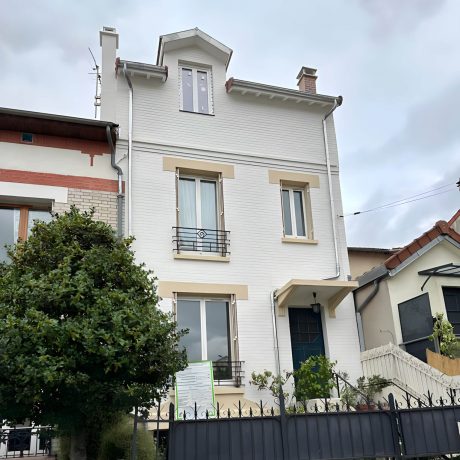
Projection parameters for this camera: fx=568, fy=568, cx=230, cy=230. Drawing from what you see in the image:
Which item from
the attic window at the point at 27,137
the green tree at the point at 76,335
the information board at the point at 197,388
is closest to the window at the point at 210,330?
the information board at the point at 197,388

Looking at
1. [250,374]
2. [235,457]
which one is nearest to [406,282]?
[250,374]

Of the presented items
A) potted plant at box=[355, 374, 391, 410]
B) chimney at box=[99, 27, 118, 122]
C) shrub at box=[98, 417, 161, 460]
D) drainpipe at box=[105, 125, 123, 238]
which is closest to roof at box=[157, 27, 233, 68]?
chimney at box=[99, 27, 118, 122]

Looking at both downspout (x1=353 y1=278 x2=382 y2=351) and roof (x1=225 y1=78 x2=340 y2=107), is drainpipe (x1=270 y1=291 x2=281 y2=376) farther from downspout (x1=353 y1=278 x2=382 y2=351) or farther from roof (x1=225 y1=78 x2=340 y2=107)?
roof (x1=225 y1=78 x2=340 y2=107)

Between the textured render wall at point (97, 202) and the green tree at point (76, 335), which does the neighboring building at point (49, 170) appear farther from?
the green tree at point (76, 335)

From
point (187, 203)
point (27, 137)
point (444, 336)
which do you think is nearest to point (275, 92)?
point (187, 203)

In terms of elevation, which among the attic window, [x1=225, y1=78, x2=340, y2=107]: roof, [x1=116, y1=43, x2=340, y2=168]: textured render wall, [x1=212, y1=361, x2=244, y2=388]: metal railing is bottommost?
[x1=212, y1=361, x2=244, y2=388]: metal railing

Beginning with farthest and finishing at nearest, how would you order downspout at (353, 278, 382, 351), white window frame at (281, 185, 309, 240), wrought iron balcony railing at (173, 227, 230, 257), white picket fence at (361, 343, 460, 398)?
downspout at (353, 278, 382, 351)
white window frame at (281, 185, 309, 240)
wrought iron balcony railing at (173, 227, 230, 257)
white picket fence at (361, 343, 460, 398)

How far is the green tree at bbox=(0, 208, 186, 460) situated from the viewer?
269 inches

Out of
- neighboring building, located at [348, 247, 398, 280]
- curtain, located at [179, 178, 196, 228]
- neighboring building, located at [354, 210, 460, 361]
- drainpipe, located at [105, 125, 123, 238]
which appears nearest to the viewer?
drainpipe, located at [105, 125, 123, 238]

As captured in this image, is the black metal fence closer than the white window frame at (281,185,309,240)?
Yes

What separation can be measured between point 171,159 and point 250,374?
17.5 ft

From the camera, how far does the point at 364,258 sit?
58.0ft

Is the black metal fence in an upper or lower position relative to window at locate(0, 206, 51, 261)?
lower

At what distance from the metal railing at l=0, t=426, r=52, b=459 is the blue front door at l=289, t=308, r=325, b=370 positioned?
5683mm
